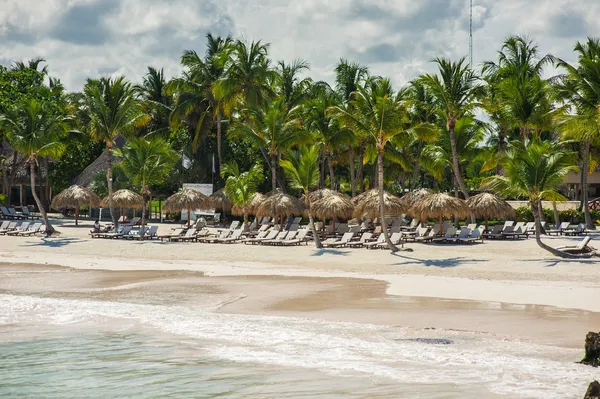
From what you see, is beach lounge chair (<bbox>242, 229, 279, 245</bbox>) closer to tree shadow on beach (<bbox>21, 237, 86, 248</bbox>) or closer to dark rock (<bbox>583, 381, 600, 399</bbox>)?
tree shadow on beach (<bbox>21, 237, 86, 248</bbox>)

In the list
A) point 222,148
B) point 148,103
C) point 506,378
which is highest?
point 148,103

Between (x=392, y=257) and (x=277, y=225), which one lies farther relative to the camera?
(x=277, y=225)

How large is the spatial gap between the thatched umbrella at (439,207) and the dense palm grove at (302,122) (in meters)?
1.75

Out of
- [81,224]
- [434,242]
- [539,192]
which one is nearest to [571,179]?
[434,242]

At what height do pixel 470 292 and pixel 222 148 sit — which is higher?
pixel 222 148

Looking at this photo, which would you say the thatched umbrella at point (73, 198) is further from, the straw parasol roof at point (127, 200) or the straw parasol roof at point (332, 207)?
the straw parasol roof at point (332, 207)

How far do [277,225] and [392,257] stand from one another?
9.77 metres

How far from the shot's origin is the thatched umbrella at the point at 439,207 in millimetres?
25359

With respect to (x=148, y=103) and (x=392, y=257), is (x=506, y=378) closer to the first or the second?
(x=392, y=257)

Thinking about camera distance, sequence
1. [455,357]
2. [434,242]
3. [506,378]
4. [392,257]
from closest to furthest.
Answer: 1. [506,378]
2. [455,357]
3. [392,257]
4. [434,242]

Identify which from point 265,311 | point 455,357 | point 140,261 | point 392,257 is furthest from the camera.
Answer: point 140,261

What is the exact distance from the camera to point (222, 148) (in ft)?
132

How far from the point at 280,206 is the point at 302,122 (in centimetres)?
854

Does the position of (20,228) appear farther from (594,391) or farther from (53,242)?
(594,391)
